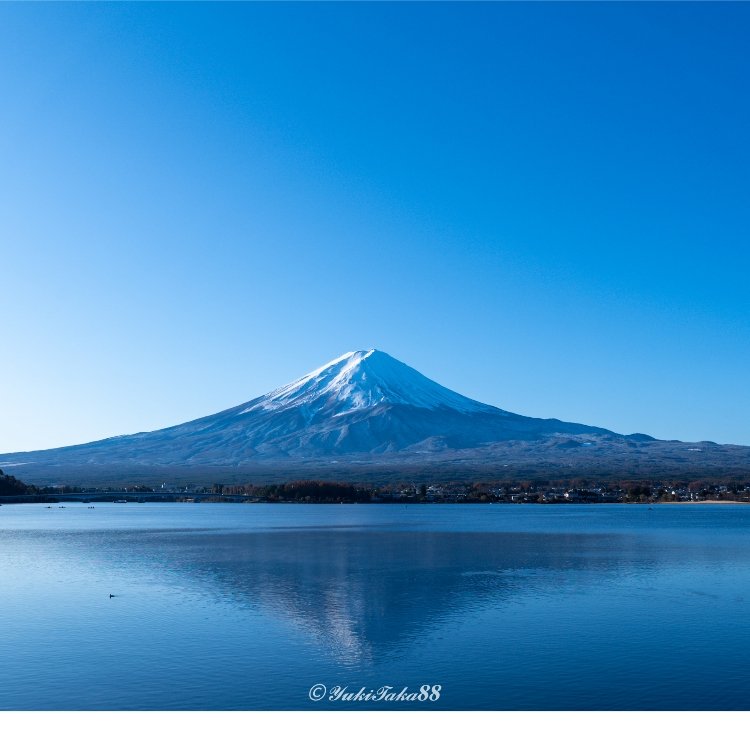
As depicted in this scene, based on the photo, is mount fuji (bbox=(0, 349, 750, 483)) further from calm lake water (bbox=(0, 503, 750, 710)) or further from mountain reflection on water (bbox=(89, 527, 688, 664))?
calm lake water (bbox=(0, 503, 750, 710))

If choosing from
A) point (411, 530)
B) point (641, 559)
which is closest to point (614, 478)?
point (411, 530)

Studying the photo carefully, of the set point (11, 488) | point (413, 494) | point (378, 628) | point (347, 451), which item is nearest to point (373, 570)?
point (378, 628)

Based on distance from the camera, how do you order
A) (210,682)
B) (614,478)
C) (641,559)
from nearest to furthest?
(210,682) → (641,559) → (614,478)

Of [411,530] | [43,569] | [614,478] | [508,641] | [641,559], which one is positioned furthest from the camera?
[614,478]

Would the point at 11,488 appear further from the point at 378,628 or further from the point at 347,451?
the point at 378,628

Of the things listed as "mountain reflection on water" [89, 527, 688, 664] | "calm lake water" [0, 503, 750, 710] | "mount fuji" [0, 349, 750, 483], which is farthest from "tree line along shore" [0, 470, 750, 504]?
"calm lake water" [0, 503, 750, 710]
